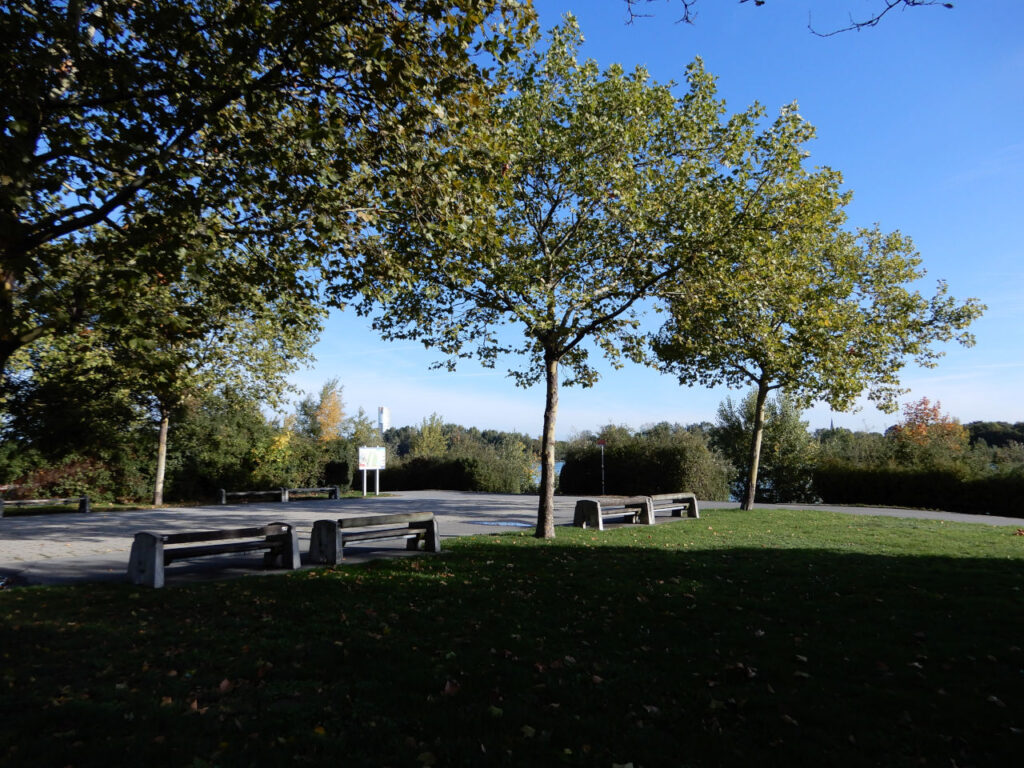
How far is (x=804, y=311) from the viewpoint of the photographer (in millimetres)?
16359

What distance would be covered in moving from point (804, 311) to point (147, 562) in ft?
50.6

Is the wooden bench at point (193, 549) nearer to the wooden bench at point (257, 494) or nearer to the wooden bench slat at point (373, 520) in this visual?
the wooden bench slat at point (373, 520)

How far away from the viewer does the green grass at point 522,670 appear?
3518mm

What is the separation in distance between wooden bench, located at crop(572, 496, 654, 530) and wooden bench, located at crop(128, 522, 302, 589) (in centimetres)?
741

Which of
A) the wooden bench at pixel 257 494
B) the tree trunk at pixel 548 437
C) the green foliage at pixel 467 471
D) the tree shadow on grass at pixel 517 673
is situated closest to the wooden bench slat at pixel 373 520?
the tree shadow on grass at pixel 517 673

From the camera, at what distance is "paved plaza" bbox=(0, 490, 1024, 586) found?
28.3ft

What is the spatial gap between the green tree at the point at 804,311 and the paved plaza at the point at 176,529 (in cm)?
491

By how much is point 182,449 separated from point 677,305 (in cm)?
2096

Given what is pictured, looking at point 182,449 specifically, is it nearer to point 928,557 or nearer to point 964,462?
point 928,557

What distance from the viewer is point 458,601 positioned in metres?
6.86

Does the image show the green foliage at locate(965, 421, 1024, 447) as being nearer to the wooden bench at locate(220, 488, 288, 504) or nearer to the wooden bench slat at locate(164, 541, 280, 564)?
the wooden bench at locate(220, 488, 288, 504)

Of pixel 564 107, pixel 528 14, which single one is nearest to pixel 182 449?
pixel 564 107

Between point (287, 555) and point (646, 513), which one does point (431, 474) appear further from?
point (287, 555)

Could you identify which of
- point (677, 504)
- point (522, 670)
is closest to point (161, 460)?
point (677, 504)
